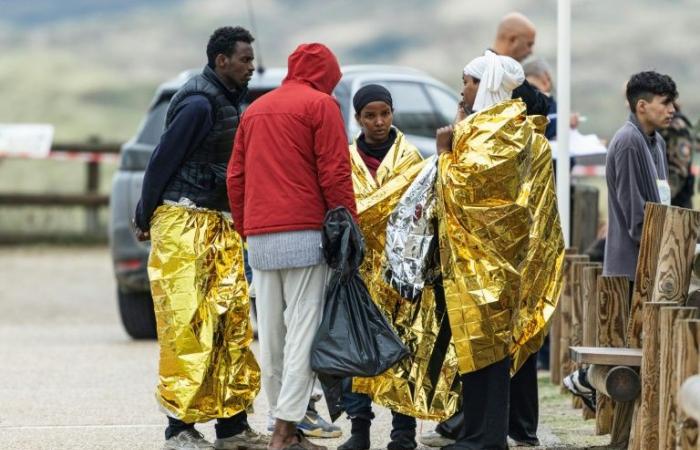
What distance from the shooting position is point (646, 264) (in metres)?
7.05

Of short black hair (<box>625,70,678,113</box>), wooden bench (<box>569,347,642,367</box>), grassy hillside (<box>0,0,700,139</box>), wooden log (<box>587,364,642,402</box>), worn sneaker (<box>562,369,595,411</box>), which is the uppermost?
grassy hillside (<box>0,0,700,139</box>)

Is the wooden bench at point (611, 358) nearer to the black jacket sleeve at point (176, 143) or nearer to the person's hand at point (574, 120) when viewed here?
the black jacket sleeve at point (176, 143)

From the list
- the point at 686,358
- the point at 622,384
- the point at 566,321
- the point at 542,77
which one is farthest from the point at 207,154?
the point at 542,77

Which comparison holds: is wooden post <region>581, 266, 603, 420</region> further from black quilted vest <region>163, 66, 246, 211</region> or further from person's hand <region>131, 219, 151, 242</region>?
person's hand <region>131, 219, 151, 242</region>

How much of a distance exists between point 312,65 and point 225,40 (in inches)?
26.7

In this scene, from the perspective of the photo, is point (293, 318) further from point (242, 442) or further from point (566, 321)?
point (566, 321)

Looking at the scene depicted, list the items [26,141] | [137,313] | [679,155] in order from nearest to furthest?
[679,155] → [137,313] → [26,141]

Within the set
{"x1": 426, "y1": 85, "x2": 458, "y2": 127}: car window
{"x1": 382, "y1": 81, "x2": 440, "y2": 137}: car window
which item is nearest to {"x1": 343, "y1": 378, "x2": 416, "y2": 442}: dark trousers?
{"x1": 382, "y1": 81, "x2": 440, "y2": 137}: car window

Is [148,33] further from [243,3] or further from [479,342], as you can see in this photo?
[479,342]

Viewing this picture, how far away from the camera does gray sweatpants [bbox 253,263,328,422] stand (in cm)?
683

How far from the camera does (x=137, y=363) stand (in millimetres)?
11086

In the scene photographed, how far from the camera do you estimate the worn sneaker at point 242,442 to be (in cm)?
748

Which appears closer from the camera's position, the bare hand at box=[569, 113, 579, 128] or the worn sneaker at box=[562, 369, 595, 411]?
the worn sneaker at box=[562, 369, 595, 411]

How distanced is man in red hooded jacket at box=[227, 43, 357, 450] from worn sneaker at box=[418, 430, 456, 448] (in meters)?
0.80
